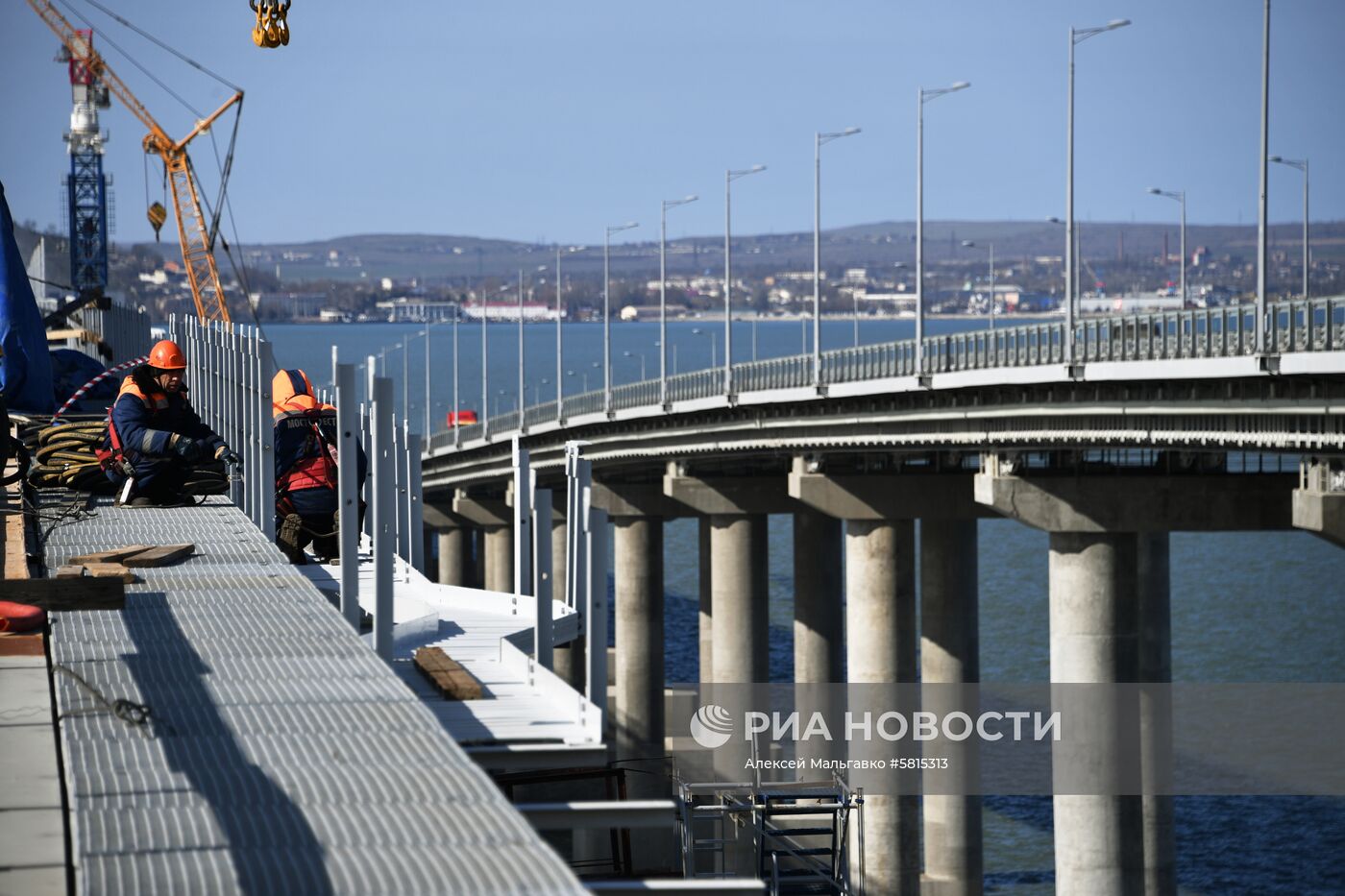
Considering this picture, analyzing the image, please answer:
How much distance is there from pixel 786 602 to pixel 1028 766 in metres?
51.0

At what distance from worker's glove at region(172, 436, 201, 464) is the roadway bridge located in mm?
24694

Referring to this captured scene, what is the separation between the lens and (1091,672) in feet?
176

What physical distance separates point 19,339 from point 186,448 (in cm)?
937

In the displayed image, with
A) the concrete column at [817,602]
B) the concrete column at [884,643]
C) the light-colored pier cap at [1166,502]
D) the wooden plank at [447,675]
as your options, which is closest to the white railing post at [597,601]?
the wooden plank at [447,675]

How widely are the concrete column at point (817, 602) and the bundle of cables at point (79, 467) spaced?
51.0 m

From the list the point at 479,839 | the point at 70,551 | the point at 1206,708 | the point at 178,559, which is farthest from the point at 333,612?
the point at 1206,708

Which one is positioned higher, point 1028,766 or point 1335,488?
point 1335,488

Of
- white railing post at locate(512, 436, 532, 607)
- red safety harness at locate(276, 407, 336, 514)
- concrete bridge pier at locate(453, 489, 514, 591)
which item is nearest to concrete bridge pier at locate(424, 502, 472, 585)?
concrete bridge pier at locate(453, 489, 514, 591)

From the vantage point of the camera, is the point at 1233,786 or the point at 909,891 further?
the point at 1233,786

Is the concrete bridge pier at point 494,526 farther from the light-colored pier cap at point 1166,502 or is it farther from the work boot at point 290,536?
the work boot at point 290,536

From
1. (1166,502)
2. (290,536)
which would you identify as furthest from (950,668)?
(290,536)

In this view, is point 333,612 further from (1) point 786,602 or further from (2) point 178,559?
(1) point 786,602

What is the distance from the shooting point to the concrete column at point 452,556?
129 metres

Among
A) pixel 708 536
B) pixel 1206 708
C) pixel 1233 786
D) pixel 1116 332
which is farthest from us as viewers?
pixel 708 536
